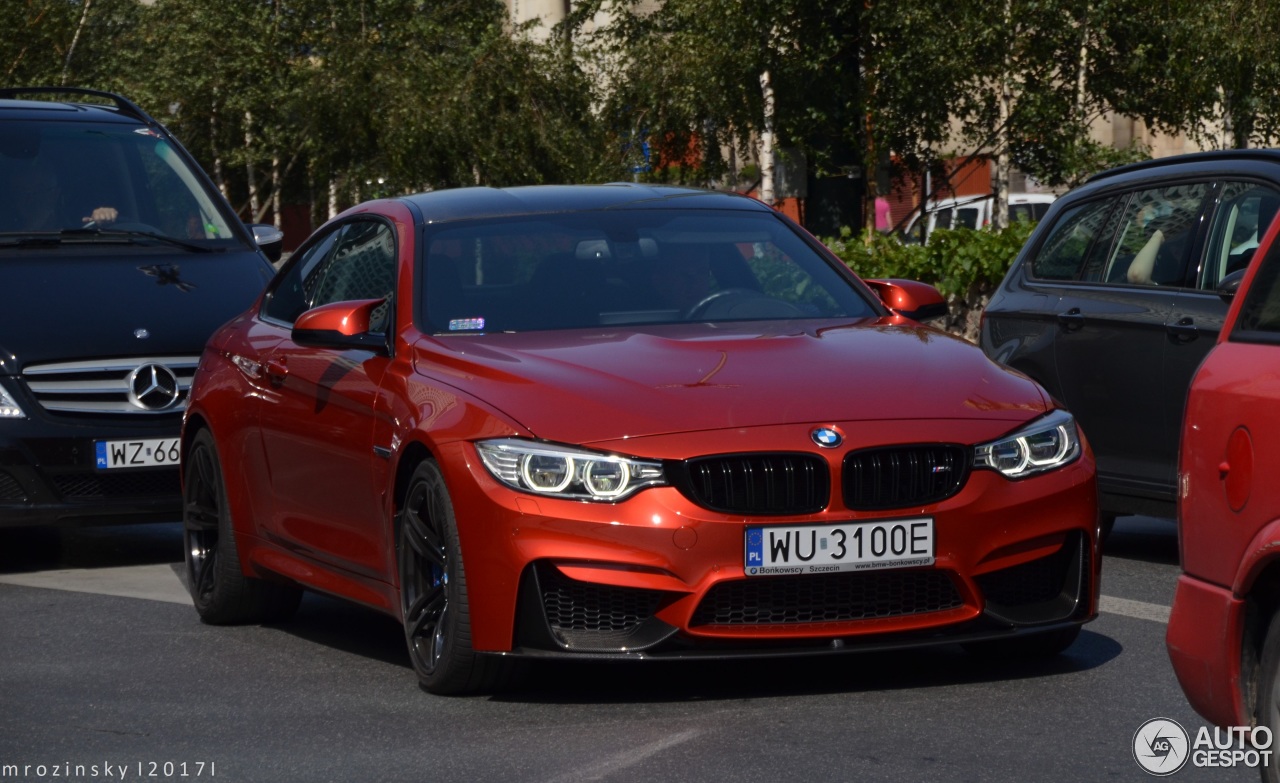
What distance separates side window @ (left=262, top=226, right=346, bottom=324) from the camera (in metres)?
8.16

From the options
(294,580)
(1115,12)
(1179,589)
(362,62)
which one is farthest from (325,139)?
(1179,589)

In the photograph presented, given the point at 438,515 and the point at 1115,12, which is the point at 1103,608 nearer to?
the point at 438,515

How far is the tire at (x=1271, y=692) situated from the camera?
14.0 ft

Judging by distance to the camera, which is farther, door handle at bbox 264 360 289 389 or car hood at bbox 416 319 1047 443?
door handle at bbox 264 360 289 389

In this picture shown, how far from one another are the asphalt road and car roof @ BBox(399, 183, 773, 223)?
1490 mm

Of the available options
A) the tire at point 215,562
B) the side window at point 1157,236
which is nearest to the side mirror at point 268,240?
the tire at point 215,562

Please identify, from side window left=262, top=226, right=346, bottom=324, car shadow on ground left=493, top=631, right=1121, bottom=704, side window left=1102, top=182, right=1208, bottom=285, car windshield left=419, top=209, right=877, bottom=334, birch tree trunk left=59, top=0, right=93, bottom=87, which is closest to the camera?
car shadow on ground left=493, top=631, right=1121, bottom=704

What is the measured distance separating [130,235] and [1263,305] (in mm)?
Answer: 7110

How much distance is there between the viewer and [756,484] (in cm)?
587

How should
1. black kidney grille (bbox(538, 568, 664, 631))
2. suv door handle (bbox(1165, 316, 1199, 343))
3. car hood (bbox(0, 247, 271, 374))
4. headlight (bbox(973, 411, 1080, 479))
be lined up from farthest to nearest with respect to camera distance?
car hood (bbox(0, 247, 271, 374)), suv door handle (bbox(1165, 316, 1199, 343)), headlight (bbox(973, 411, 1080, 479)), black kidney grille (bbox(538, 568, 664, 631))

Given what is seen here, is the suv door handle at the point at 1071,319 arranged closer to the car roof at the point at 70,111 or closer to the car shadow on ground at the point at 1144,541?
the car shadow on ground at the point at 1144,541

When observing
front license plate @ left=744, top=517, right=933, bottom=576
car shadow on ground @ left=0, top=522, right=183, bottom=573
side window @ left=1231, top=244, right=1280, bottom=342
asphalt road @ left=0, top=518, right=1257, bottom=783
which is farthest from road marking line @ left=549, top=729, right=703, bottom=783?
car shadow on ground @ left=0, top=522, right=183, bottom=573

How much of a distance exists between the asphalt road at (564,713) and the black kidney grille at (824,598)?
0.26 metres

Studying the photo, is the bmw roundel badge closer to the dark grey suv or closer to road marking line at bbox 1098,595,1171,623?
road marking line at bbox 1098,595,1171,623
